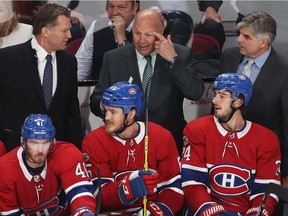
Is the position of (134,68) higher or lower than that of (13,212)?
higher

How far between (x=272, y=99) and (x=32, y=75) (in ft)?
4.49

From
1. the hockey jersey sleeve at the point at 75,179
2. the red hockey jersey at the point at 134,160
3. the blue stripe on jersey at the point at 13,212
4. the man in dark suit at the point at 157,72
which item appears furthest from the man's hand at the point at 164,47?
the blue stripe on jersey at the point at 13,212

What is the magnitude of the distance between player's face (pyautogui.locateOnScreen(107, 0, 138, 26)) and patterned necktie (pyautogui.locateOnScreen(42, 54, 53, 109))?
77 centimetres

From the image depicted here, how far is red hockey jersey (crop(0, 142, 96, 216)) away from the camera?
366 cm

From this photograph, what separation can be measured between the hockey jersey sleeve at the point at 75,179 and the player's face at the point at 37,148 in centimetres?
13

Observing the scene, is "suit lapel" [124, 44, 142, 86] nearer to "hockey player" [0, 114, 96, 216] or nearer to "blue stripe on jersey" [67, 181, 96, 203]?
"hockey player" [0, 114, 96, 216]

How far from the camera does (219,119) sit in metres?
4.04

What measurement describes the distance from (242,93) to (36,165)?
1148mm

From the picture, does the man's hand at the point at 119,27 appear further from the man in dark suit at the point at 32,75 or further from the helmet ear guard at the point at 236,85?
the helmet ear guard at the point at 236,85

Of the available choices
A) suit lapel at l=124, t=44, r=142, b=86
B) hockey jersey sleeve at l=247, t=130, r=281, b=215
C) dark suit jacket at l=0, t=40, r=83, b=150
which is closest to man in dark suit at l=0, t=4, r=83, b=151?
dark suit jacket at l=0, t=40, r=83, b=150

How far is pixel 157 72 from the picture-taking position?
4.39m

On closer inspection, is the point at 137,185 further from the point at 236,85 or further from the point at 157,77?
the point at 157,77

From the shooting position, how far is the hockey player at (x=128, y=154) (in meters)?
3.87

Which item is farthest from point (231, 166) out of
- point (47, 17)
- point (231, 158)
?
point (47, 17)
